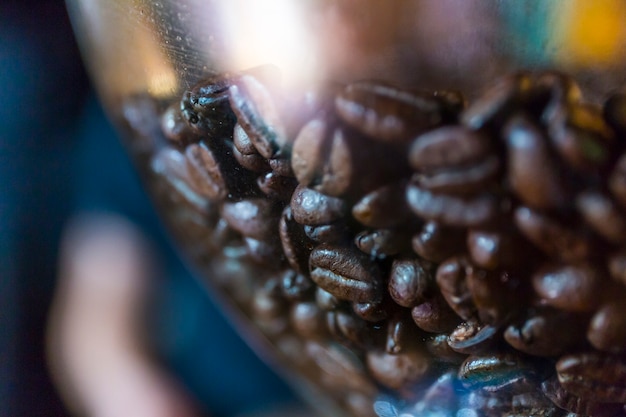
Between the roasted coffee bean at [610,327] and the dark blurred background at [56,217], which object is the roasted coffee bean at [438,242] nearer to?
the roasted coffee bean at [610,327]

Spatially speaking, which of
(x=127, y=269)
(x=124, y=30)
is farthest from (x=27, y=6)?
(x=124, y=30)

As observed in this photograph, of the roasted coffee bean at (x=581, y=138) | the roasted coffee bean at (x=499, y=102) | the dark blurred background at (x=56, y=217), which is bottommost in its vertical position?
the dark blurred background at (x=56, y=217)

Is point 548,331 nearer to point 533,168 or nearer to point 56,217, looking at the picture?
point 533,168

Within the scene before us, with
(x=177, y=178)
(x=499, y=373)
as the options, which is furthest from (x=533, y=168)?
(x=177, y=178)

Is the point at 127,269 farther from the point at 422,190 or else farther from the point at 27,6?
the point at 422,190

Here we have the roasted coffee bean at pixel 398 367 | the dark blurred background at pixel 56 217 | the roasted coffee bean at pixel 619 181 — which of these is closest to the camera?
the roasted coffee bean at pixel 619 181

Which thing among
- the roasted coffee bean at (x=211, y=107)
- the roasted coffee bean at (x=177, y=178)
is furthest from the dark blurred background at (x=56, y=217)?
the roasted coffee bean at (x=211, y=107)
